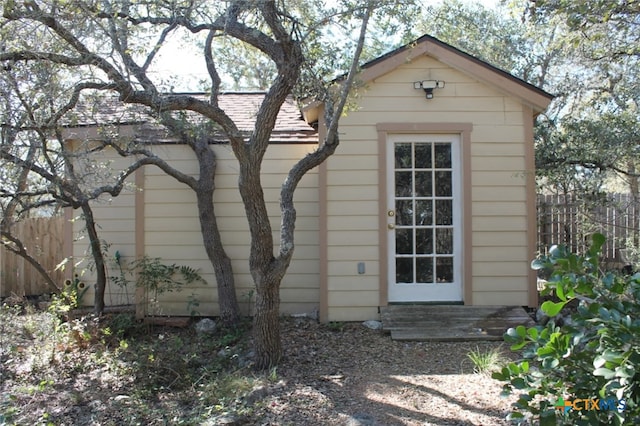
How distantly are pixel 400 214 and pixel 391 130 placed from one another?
3.46 ft

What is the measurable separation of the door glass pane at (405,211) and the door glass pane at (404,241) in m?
0.11

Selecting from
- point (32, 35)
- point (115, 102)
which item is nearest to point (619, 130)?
point (115, 102)

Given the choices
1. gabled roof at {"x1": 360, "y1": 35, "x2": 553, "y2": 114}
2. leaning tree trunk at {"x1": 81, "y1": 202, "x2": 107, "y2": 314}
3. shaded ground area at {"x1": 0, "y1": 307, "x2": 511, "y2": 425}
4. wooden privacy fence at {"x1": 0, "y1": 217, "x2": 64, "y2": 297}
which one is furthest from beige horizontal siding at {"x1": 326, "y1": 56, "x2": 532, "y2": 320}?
wooden privacy fence at {"x1": 0, "y1": 217, "x2": 64, "y2": 297}

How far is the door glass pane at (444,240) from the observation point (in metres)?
6.59

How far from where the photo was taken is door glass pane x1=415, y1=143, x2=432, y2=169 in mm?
6605

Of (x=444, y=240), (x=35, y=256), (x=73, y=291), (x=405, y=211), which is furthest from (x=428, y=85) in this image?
(x=35, y=256)

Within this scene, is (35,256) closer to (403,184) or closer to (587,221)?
(403,184)

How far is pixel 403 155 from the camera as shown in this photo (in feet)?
21.7

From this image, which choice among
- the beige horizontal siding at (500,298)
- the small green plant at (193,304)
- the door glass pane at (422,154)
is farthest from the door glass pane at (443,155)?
the small green plant at (193,304)

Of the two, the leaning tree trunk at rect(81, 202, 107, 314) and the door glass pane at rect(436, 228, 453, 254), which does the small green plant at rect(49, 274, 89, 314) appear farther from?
the door glass pane at rect(436, 228, 453, 254)

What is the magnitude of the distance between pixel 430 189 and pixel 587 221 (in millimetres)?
1964

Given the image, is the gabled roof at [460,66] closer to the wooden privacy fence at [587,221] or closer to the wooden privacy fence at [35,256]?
the wooden privacy fence at [587,221]

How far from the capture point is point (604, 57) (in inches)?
278

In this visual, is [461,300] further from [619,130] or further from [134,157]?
[134,157]
